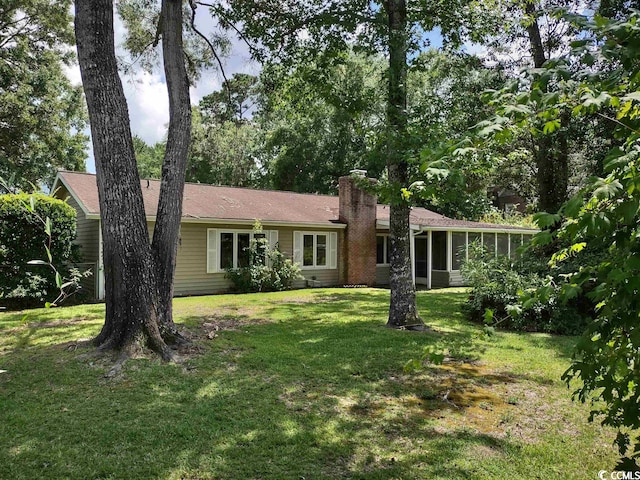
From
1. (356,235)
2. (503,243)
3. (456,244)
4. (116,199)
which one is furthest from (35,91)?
(503,243)

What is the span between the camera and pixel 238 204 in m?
17.9

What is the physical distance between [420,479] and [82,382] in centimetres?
434

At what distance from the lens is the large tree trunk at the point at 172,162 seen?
7.39m

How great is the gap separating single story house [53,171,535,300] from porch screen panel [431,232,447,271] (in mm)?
45

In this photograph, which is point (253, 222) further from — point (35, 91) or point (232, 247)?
point (35, 91)

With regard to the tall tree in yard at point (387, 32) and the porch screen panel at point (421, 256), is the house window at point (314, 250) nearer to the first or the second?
the porch screen panel at point (421, 256)

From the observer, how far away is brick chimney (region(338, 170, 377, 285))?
18.7m

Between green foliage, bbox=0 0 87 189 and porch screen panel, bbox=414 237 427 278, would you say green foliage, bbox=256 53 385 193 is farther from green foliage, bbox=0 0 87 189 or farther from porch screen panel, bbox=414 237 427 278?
green foliage, bbox=0 0 87 189

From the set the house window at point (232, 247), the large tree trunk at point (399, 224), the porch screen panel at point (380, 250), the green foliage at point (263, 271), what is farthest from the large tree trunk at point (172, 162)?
the porch screen panel at point (380, 250)

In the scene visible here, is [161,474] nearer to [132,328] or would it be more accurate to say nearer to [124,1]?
[132,328]

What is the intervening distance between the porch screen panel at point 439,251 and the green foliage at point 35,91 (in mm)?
18356

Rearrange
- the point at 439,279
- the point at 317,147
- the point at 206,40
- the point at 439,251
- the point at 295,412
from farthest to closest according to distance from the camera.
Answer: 1. the point at 317,147
2. the point at 439,251
3. the point at 439,279
4. the point at 206,40
5. the point at 295,412

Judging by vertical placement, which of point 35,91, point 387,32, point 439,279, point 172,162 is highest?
point 35,91

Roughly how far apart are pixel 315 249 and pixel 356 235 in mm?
1859
